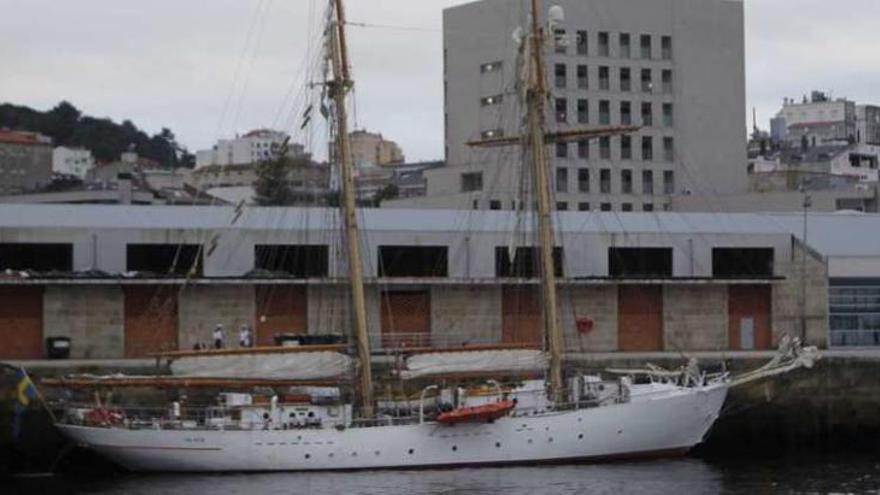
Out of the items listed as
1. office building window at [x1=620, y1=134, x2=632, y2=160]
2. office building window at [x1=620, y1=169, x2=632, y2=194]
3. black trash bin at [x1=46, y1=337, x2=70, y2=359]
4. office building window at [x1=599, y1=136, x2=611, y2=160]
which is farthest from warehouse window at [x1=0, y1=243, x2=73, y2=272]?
office building window at [x1=620, y1=134, x2=632, y2=160]

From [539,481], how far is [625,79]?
62354mm

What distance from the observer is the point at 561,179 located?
10162 cm

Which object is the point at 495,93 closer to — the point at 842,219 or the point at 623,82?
the point at 623,82

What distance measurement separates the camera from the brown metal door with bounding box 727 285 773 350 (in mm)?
62844

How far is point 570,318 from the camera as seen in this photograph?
60.9 meters

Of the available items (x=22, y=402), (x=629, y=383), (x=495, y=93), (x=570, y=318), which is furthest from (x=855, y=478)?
(x=495, y=93)

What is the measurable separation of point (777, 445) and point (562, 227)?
45.5 ft

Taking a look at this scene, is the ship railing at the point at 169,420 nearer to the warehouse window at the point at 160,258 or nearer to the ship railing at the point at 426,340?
the ship railing at the point at 426,340

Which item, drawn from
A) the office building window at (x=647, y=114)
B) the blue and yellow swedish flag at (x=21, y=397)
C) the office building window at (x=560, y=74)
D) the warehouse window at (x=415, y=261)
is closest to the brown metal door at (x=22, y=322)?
the blue and yellow swedish flag at (x=21, y=397)

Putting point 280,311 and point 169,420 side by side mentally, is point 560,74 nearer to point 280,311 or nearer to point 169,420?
point 280,311

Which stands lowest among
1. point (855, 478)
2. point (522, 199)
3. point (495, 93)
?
point (855, 478)

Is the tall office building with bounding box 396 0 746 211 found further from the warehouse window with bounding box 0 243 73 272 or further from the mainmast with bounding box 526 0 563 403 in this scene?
the warehouse window with bounding box 0 243 73 272

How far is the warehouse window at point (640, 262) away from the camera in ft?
208

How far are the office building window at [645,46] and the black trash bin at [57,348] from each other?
2215 inches
